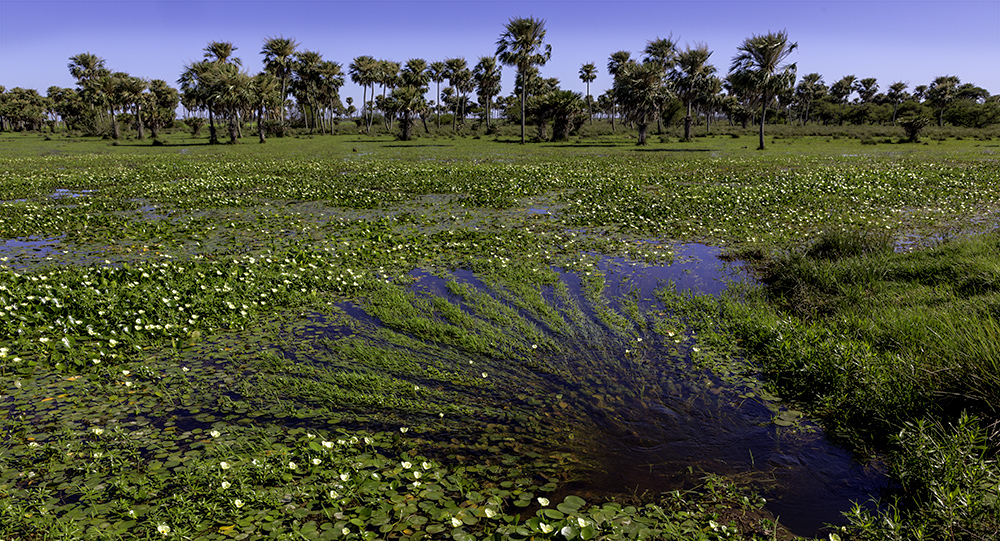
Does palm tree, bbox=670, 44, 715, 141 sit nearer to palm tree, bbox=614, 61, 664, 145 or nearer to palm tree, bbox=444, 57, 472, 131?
palm tree, bbox=614, 61, 664, 145

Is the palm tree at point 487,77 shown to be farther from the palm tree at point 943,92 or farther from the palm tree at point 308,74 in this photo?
the palm tree at point 943,92

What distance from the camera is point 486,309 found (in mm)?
7910

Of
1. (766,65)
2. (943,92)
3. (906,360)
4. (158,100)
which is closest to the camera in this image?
(906,360)

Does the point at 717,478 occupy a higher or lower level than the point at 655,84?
lower

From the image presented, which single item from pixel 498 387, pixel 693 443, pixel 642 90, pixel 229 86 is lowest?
pixel 693 443

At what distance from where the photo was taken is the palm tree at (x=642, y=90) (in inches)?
2036

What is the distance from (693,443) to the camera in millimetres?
4707

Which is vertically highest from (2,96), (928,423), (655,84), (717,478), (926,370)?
(2,96)

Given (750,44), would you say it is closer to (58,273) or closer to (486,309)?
(486,309)

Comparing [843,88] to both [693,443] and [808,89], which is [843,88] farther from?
[693,443]

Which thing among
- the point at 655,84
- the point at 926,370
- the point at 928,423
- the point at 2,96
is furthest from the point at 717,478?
the point at 2,96

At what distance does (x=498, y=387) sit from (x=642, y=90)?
171 ft

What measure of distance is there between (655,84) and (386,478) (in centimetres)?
5502

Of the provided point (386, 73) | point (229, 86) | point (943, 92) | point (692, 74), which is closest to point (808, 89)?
point (943, 92)
